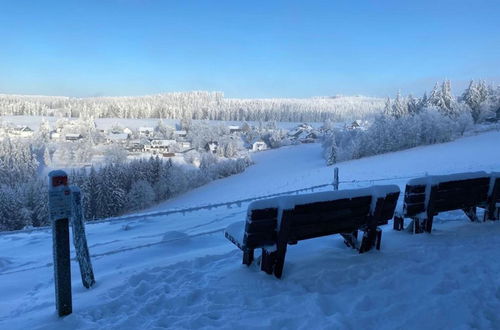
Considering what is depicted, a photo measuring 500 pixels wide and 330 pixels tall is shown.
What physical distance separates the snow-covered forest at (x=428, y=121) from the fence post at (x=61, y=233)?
56.7 meters

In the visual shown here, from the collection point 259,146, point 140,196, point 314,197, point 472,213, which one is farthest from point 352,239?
point 259,146

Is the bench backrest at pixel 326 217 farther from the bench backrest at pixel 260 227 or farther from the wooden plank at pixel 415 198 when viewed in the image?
the wooden plank at pixel 415 198

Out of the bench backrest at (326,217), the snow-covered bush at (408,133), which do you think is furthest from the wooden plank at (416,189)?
the snow-covered bush at (408,133)

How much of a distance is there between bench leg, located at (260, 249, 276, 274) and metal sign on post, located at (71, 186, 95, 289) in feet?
6.90

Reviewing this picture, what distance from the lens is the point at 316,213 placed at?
179 inches

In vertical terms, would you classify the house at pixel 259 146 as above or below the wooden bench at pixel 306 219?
below

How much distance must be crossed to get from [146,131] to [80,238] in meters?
110

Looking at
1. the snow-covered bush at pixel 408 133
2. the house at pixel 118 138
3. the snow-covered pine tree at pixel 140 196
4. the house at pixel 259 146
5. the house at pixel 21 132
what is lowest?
the snow-covered pine tree at pixel 140 196

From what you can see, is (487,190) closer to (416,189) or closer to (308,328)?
(416,189)

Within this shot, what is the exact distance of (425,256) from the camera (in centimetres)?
502

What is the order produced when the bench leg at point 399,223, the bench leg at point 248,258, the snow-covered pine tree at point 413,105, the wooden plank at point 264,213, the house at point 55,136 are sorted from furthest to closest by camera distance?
the house at point 55,136, the snow-covered pine tree at point 413,105, the bench leg at point 399,223, the bench leg at point 248,258, the wooden plank at point 264,213

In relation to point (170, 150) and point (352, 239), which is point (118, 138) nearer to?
point (170, 150)

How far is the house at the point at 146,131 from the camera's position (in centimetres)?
10316

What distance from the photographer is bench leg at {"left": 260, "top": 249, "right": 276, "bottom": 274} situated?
175 inches
